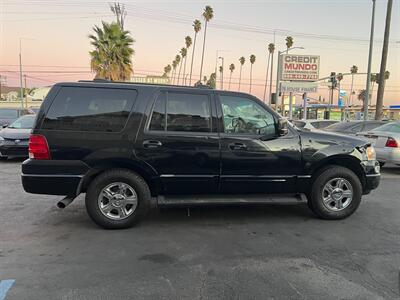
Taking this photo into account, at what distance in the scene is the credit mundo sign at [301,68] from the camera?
24.6 meters

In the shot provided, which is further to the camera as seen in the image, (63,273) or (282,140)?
(282,140)

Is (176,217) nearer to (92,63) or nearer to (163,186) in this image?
(163,186)

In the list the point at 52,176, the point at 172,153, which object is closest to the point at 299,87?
the point at 172,153

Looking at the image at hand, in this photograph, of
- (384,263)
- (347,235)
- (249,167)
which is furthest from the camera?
(249,167)

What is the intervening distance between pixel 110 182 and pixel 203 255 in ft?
5.36

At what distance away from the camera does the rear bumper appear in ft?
15.5

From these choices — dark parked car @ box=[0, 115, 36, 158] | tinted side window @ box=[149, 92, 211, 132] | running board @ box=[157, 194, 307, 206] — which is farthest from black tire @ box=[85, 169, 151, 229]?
A: dark parked car @ box=[0, 115, 36, 158]

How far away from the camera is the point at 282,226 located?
518 cm

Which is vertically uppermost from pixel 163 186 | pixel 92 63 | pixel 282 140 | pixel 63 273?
pixel 92 63

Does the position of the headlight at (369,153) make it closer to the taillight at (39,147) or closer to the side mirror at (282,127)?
the side mirror at (282,127)

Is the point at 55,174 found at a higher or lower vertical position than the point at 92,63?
lower

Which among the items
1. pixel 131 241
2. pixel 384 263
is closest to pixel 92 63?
pixel 131 241

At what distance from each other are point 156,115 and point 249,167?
1.47 m

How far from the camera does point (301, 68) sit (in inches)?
973
